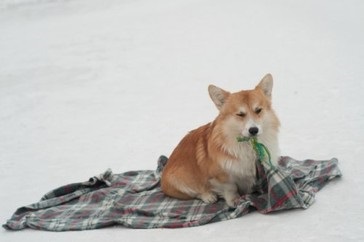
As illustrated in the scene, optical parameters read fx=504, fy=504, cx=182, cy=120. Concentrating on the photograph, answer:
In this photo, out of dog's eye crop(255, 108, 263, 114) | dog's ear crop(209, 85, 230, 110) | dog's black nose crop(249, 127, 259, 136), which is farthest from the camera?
dog's ear crop(209, 85, 230, 110)

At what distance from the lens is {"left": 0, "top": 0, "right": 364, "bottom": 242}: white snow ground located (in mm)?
3027

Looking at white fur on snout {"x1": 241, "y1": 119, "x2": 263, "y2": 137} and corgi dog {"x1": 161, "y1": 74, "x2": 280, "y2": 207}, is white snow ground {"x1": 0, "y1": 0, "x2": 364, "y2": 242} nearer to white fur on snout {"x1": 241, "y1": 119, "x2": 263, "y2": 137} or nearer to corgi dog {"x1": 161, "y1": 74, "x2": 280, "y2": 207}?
corgi dog {"x1": 161, "y1": 74, "x2": 280, "y2": 207}

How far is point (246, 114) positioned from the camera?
9.69ft

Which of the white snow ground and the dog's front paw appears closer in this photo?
the white snow ground

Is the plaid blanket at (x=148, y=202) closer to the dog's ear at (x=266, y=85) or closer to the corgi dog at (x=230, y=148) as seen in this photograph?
the corgi dog at (x=230, y=148)

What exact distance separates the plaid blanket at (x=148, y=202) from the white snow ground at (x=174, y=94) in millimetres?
79

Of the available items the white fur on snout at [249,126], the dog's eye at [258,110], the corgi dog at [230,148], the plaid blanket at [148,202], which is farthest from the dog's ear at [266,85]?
the plaid blanket at [148,202]

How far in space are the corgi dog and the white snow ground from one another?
0.31 meters

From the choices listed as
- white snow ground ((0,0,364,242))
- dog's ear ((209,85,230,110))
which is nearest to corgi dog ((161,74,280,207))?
dog's ear ((209,85,230,110))

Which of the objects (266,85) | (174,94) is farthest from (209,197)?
(174,94)

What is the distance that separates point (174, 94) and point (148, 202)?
2.97m

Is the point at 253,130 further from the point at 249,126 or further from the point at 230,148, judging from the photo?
the point at 230,148

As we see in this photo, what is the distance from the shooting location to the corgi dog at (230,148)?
2975 millimetres

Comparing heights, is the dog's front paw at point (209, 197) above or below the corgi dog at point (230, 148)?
below
